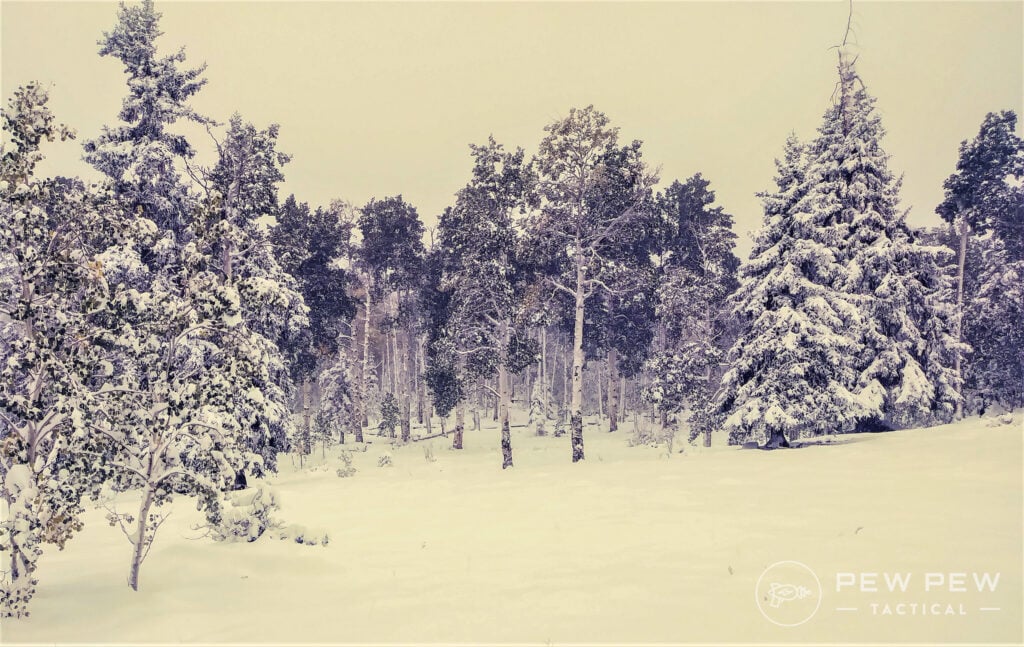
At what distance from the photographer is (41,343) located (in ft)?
18.4

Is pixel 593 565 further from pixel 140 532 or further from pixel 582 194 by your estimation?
pixel 582 194

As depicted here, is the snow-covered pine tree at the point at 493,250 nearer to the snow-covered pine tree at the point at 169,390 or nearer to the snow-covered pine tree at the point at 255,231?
the snow-covered pine tree at the point at 255,231

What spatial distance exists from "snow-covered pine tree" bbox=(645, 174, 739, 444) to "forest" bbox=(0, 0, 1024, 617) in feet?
0.59

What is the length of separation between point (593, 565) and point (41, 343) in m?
6.36

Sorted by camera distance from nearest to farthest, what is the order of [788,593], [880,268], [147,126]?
1. [788,593]
2. [147,126]
3. [880,268]

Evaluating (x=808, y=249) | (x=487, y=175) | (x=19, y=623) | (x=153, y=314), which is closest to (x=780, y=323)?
(x=808, y=249)

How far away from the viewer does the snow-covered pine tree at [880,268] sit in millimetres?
21000

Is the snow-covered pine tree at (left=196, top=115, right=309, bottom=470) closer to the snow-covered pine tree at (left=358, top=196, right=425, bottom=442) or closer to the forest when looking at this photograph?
the forest

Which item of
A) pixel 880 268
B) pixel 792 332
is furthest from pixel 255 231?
pixel 880 268

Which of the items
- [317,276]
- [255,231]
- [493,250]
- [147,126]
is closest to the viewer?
[147,126]

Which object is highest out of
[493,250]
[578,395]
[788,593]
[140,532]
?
[493,250]

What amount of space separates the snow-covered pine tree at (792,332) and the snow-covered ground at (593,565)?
223 inches

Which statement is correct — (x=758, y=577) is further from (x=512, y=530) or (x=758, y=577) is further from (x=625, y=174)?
(x=625, y=174)

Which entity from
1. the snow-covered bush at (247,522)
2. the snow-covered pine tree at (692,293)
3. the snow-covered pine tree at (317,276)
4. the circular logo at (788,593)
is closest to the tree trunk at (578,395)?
the snow-covered pine tree at (692,293)
